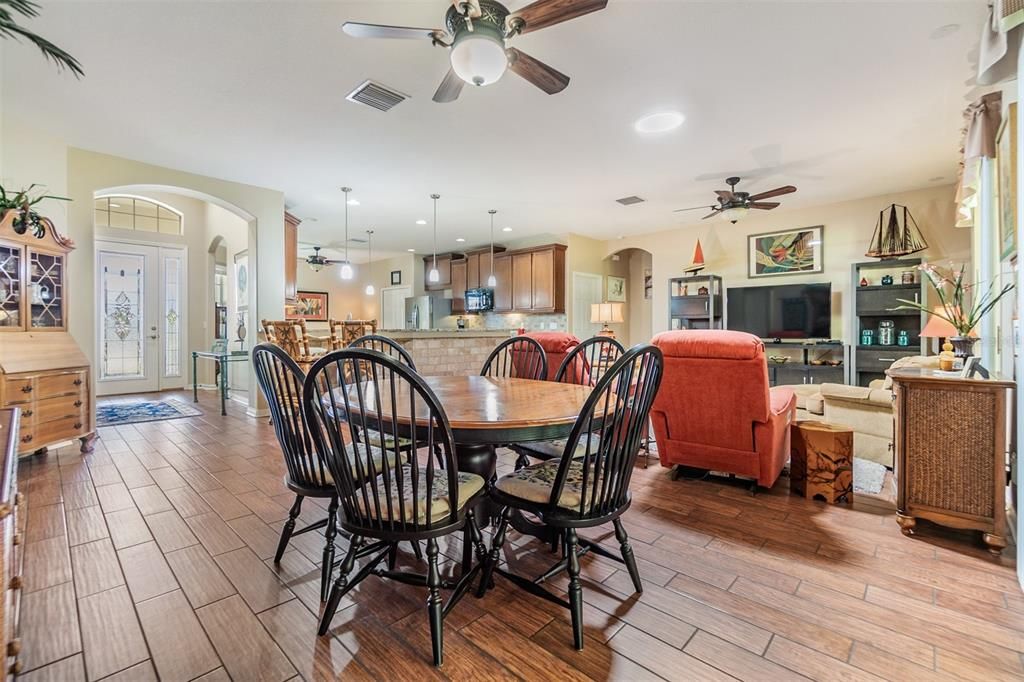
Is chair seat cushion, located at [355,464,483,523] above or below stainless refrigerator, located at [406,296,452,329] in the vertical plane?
below

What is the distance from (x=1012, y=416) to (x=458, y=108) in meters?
3.68

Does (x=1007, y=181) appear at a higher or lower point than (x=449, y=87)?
lower

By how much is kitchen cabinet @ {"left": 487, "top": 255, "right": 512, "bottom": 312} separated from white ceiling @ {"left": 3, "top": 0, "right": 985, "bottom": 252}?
9.77 feet

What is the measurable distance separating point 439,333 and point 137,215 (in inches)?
216

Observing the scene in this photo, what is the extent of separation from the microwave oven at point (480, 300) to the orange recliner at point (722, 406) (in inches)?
221

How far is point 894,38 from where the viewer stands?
8.07 ft

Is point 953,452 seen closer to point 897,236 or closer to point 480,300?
point 897,236

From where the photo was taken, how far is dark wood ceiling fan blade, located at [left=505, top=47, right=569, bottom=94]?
2.15m

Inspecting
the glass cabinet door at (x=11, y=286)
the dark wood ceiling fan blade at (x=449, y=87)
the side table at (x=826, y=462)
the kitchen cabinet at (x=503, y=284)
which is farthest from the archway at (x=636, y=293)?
the glass cabinet door at (x=11, y=286)

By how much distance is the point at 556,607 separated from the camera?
5.49 feet

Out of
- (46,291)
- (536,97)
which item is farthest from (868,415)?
(46,291)

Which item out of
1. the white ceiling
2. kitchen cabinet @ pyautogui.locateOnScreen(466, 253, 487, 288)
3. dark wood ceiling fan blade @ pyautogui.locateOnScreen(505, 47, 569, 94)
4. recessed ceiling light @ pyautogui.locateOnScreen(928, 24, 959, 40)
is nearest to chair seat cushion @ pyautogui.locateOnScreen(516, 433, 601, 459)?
dark wood ceiling fan blade @ pyautogui.locateOnScreen(505, 47, 569, 94)

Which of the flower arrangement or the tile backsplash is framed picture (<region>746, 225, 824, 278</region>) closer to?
the flower arrangement


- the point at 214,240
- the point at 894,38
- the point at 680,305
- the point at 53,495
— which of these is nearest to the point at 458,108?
the point at 894,38
